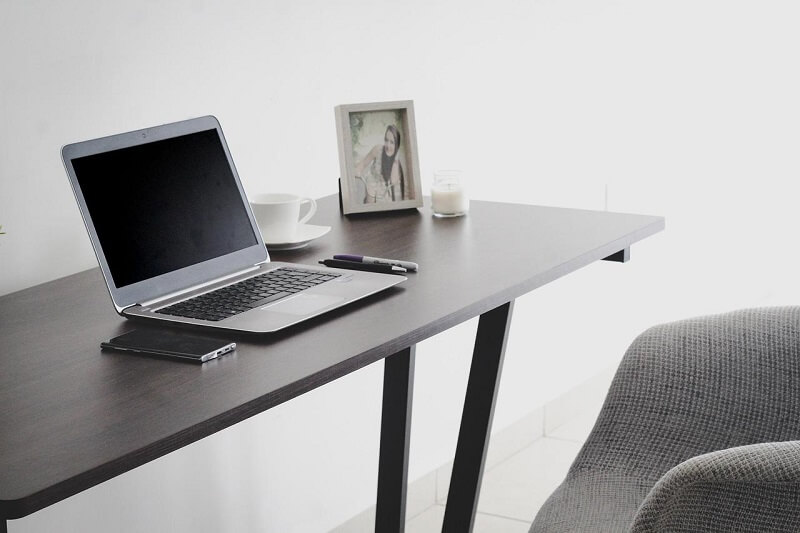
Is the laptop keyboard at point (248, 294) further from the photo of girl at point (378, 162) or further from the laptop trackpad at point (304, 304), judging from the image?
the photo of girl at point (378, 162)

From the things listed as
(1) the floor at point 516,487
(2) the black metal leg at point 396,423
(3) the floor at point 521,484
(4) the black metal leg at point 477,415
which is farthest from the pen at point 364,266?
(3) the floor at point 521,484

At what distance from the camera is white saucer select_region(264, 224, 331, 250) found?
5.42 ft

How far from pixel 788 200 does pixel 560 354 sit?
1.43m

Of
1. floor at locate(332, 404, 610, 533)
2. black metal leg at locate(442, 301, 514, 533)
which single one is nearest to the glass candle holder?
black metal leg at locate(442, 301, 514, 533)

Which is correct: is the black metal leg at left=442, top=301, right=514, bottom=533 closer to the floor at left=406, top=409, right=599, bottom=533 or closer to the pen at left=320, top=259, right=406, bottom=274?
the pen at left=320, top=259, right=406, bottom=274

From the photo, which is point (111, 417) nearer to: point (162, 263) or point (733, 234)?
point (162, 263)

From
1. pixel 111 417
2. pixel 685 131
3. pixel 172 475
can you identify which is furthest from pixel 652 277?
pixel 111 417

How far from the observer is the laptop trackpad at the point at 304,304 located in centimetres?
133

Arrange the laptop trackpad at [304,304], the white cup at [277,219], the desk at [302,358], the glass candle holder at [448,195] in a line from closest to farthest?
1. the desk at [302,358]
2. the laptop trackpad at [304,304]
3. the white cup at [277,219]
4. the glass candle holder at [448,195]

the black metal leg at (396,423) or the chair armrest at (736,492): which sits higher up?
the chair armrest at (736,492)

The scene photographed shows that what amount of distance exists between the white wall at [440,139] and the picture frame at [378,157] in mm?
275

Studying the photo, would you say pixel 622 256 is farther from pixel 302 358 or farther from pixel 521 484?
pixel 521 484

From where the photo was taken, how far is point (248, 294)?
4.65ft

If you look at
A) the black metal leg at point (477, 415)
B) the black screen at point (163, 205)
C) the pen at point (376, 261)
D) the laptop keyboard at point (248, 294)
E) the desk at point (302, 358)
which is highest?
the black screen at point (163, 205)
